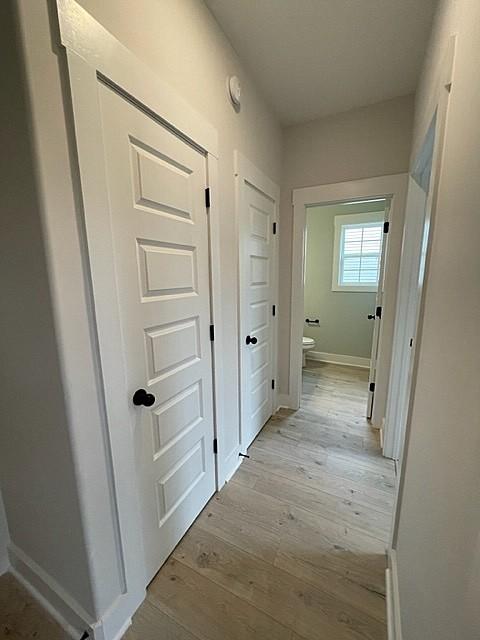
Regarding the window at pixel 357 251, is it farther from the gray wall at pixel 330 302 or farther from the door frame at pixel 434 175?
the door frame at pixel 434 175

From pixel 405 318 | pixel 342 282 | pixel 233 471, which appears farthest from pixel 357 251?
pixel 233 471

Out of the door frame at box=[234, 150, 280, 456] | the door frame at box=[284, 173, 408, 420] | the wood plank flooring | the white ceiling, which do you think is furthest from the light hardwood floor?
the white ceiling

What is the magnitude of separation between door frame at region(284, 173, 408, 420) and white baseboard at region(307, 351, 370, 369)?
1.72 m

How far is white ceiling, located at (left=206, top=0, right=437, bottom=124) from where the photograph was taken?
132cm

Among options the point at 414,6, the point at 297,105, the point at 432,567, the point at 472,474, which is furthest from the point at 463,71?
the point at 297,105

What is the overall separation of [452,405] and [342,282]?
3599 mm

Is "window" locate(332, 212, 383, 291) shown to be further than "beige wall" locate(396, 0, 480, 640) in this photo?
Yes

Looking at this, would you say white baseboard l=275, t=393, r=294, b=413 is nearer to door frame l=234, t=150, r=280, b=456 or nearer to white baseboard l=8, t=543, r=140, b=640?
door frame l=234, t=150, r=280, b=456

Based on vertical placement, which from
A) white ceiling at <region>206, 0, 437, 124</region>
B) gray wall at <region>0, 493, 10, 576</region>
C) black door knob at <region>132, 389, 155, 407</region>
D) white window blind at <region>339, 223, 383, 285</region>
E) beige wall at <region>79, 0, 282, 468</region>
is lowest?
gray wall at <region>0, 493, 10, 576</region>

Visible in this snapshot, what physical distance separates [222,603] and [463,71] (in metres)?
2.10

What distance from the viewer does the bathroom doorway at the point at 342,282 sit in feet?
12.6

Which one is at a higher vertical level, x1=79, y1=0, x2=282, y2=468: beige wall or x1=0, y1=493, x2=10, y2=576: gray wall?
x1=79, y1=0, x2=282, y2=468: beige wall

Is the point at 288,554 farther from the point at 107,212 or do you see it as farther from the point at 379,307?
the point at 379,307

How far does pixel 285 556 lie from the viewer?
1.35m
